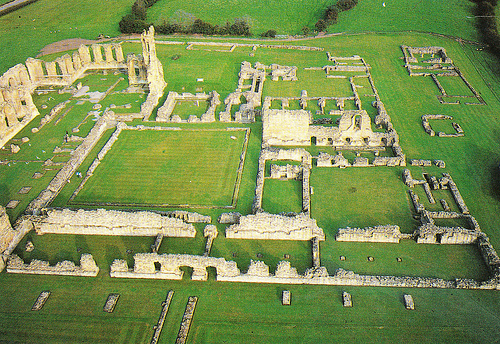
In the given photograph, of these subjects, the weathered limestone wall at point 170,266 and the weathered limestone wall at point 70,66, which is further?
the weathered limestone wall at point 70,66

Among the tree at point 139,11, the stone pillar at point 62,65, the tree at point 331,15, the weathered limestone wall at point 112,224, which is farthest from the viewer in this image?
the tree at point 139,11

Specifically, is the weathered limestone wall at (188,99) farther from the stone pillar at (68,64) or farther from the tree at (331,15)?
the tree at (331,15)

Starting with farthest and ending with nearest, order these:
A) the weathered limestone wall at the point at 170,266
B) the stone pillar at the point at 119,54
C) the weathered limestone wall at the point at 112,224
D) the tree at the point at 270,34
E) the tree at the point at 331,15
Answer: the tree at the point at 331,15 → the tree at the point at 270,34 → the stone pillar at the point at 119,54 → the weathered limestone wall at the point at 112,224 → the weathered limestone wall at the point at 170,266

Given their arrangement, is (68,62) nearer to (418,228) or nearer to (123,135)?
(123,135)

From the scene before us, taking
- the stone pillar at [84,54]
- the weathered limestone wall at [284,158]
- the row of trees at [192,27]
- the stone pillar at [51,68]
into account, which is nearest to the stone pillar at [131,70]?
the stone pillar at [84,54]

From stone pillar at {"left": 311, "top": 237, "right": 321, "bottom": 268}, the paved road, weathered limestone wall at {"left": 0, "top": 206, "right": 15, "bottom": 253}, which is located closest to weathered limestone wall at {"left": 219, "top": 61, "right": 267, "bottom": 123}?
stone pillar at {"left": 311, "top": 237, "right": 321, "bottom": 268}

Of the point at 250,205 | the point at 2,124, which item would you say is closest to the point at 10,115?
the point at 2,124

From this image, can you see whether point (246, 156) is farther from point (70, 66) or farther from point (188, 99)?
point (70, 66)

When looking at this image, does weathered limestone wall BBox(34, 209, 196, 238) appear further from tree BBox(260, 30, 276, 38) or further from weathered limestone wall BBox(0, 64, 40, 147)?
tree BBox(260, 30, 276, 38)
